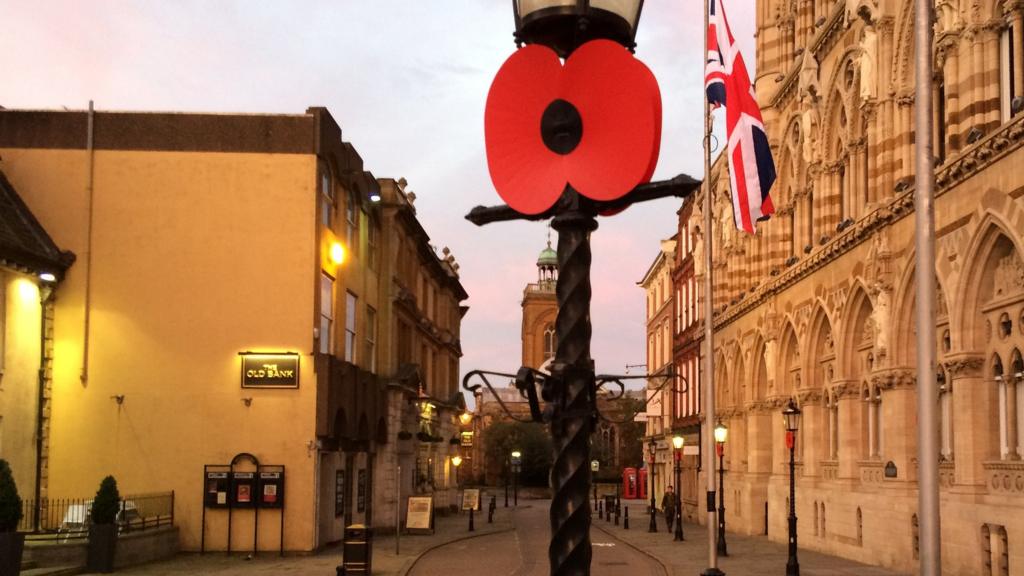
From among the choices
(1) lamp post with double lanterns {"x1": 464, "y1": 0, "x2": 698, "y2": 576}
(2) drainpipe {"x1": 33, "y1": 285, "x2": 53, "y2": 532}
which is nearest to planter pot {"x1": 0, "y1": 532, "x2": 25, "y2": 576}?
(2) drainpipe {"x1": 33, "y1": 285, "x2": 53, "y2": 532}

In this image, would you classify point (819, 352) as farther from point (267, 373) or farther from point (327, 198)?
point (267, 373)

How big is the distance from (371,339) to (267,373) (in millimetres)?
10864

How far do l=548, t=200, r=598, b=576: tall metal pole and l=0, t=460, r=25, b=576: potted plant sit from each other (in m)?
19.5

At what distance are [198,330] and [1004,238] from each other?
2005 cm

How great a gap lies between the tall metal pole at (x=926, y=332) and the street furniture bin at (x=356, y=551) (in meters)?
16.2

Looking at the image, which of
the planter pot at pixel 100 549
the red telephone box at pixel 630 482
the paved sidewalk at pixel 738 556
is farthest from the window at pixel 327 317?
the red telephone box at pixel 630 482

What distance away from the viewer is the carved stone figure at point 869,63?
2869 centimetres

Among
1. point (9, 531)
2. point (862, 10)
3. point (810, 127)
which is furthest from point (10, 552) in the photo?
point (810, 127)

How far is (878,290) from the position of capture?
2828 cm

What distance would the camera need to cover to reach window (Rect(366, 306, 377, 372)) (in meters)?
42.6

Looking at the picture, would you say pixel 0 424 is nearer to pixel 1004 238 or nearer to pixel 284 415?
pixel 284 415

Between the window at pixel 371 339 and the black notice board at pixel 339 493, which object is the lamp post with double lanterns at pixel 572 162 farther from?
the window at pixel 371 339

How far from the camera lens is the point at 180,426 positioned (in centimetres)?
3189

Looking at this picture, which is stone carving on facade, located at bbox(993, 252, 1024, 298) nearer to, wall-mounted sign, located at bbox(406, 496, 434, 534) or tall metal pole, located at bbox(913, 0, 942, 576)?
tall metal pole, located at bbox(913, 0, 942, 576)
